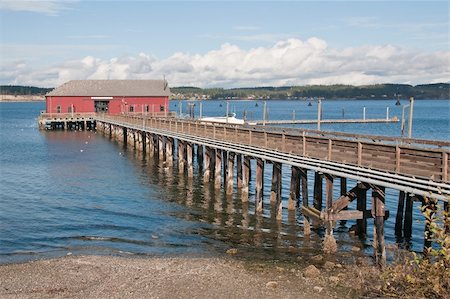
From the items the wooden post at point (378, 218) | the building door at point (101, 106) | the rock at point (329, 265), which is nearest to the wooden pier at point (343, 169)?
the wooden post at point (378, 218)

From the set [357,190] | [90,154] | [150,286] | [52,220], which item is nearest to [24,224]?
[52,220]

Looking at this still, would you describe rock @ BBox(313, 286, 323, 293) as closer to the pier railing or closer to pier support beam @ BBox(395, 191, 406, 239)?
the pier railing

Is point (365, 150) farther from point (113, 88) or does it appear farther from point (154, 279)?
point (113, 88)

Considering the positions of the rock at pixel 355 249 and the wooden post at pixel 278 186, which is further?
the wooden post at pixel 278 186

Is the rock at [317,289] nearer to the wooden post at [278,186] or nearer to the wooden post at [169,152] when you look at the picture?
the wooden post at [278,186]

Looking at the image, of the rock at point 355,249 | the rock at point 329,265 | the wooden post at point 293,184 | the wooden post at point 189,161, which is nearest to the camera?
the rock at point 329,265

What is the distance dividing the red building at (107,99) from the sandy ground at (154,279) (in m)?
69.0

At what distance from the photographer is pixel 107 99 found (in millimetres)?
88812

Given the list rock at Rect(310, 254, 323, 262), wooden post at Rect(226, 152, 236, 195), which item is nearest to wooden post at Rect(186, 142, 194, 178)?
wooden post at Rect(226, 152, 236, 195)

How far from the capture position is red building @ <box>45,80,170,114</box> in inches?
3465

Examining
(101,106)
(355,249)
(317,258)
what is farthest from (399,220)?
(101,106)

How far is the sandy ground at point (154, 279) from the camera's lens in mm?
15531

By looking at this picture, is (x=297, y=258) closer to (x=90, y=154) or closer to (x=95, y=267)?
(x=95, y=267)

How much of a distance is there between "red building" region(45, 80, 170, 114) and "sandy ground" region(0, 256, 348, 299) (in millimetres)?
69050
